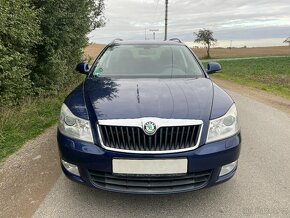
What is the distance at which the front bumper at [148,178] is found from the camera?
113 inches

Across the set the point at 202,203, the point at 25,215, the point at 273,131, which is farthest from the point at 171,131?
the point at 273,131

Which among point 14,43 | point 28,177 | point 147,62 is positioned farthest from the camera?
point 14,43

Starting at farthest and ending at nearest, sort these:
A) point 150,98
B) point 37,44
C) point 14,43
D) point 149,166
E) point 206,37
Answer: point 206,37 < point 37,44 < point 14,43 < point 150,98 < point 149,166

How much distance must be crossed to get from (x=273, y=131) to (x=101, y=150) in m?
4.03

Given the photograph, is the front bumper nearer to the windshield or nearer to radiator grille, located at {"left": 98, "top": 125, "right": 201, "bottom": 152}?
radiator grille, located at {"left": 98, "top": 125, "right": 201, "bottom": 152}

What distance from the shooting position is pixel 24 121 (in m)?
5.84

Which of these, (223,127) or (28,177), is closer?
(223,127)

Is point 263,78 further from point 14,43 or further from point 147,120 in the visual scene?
point 147,120

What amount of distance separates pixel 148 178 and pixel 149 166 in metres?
0.15

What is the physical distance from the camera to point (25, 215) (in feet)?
9.89

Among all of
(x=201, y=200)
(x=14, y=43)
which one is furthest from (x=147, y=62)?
(x=14, y=43)

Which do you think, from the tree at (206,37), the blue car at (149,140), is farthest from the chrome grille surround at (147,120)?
the tree at (206,37)

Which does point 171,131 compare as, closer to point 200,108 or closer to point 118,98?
point 200,108

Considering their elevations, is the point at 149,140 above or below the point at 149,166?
above
